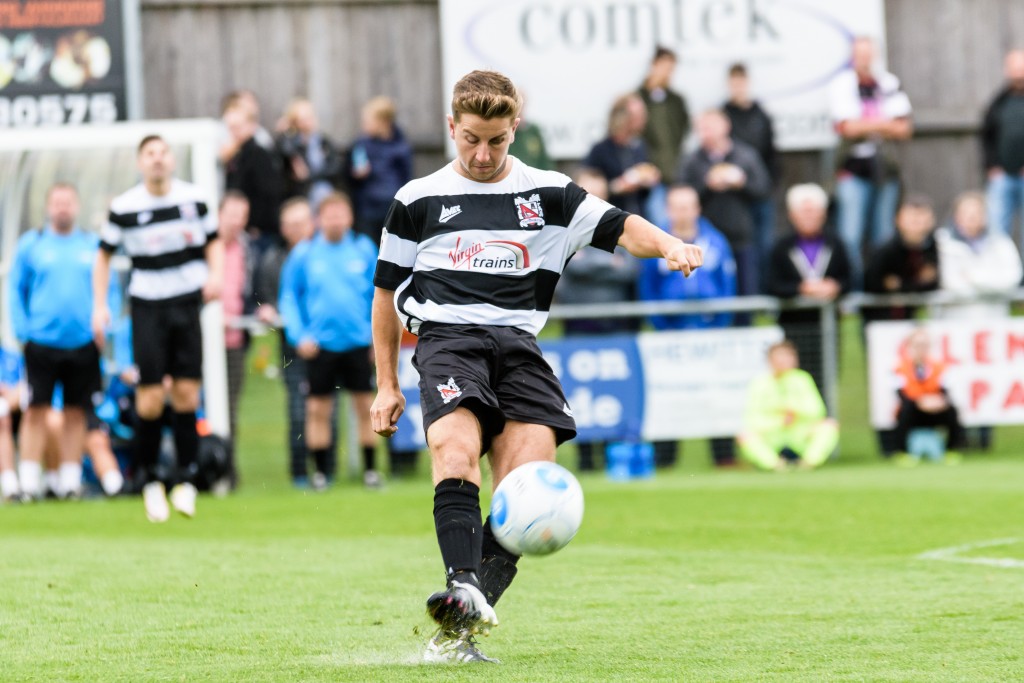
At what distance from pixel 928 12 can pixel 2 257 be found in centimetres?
1113

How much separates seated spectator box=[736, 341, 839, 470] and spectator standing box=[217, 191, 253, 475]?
431 centimetres

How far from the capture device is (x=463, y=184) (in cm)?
595

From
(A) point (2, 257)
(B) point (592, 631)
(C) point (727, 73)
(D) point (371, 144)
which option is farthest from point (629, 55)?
(B) point (592, 631)

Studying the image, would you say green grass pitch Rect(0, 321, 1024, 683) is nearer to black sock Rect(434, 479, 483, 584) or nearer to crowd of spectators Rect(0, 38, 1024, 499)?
black sock Rect(434, 479, 483, 584)

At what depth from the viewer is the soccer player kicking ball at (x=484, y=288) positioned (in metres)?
5.75

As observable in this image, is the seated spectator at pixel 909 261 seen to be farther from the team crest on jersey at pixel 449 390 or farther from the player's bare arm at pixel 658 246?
the team crest on jersey at pixel 449 390

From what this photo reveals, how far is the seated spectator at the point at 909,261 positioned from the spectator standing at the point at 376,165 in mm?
4717

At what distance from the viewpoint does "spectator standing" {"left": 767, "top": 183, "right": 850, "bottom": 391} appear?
14.4 meters

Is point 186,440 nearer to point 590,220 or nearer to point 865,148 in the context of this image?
point 590,220

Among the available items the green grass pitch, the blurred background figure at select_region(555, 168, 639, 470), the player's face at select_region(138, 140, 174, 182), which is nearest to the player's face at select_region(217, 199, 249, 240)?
the blurred background figure at select_region(555, 168, 639, 470)

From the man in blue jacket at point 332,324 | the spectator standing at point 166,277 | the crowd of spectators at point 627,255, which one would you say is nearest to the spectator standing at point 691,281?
the crowd of spectators at point 627,255

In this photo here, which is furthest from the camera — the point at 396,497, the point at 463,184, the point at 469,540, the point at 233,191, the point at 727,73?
the point at 727,73

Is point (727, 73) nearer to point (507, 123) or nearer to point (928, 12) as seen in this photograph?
point (928, 12)

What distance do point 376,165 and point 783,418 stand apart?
16.2 feet
